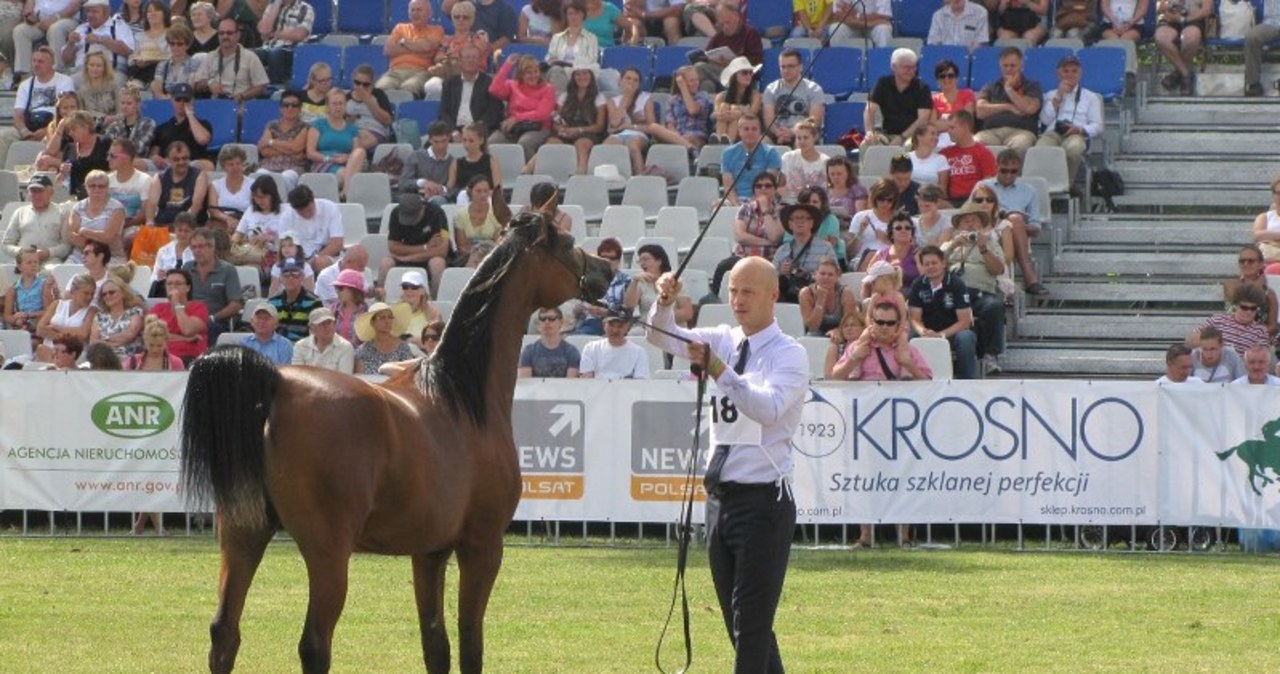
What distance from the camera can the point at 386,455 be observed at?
8.78 meters

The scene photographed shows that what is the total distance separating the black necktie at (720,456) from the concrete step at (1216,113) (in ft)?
48.0

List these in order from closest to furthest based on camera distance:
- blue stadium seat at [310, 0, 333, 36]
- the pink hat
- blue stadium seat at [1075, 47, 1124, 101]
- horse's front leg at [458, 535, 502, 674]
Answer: horse's front leg at [458, 535, 502, 674]
the pink hat
blue stadium seat at [1075, 47, 1124, 101]
blue stadium seat at [310, 0, 333, 36]

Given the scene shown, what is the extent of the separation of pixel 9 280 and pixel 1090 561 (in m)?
9.92

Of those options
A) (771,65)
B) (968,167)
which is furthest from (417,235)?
(968,167)

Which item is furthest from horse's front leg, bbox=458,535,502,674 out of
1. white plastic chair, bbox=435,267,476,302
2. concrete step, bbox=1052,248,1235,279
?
concrete step, bbox=1052,248,1235,279

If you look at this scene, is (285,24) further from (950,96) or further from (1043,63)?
(1043,63)

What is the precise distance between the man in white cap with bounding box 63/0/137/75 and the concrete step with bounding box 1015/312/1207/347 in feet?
34.4

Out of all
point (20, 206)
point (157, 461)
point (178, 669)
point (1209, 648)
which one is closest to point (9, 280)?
point (20, 206)

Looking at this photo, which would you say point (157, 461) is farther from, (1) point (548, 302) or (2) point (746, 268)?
(2) point (746, 268)

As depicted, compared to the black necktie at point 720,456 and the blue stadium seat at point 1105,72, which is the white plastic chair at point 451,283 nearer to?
the blue stadium seat at point 1105,72

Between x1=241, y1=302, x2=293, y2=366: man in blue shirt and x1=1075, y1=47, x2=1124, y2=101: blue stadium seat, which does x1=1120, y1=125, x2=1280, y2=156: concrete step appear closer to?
x1=1075, y1=47, x2=1124, y2=101: blue stadium seat

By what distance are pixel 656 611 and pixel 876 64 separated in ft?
35.6

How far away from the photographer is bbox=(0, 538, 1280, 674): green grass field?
10531 millimetres

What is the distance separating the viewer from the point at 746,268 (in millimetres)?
8164
